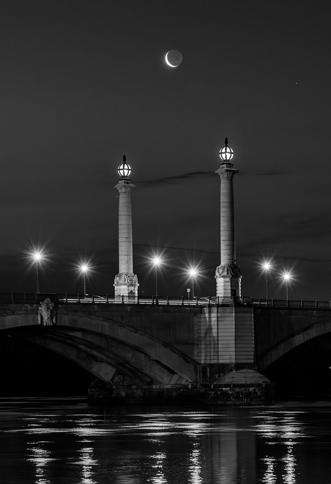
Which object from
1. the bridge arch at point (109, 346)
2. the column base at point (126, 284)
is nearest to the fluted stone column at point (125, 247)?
the column base at point (126, 284)

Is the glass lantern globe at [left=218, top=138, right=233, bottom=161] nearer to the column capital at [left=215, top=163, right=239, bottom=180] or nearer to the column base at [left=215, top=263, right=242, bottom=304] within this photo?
the column capital at [left=215, top=163, right=239, bottom=180]

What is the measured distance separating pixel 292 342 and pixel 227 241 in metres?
12.1

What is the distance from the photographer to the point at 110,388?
119125mm

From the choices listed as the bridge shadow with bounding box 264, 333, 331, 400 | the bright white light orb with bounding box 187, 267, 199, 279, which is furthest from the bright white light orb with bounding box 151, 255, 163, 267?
the bridge shadow with bounding box 264, 333, 331, 400

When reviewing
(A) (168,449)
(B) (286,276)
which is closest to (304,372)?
(B) (286,276)

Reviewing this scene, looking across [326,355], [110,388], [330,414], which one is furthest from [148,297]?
[326,355]

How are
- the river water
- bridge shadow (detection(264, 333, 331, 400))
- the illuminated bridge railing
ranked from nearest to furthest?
the river water → the illuminated bridge railing → bridge shadow (detection(264, 333, 331, 400))

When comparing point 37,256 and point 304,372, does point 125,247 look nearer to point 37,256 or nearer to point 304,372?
point 37,256

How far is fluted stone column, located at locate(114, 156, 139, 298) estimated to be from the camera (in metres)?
116

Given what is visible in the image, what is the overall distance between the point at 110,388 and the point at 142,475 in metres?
74.6

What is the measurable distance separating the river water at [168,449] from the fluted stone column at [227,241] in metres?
25.8

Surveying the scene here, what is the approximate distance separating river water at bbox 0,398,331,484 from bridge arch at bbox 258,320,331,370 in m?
24.2

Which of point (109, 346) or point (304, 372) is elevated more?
point (304, 372)

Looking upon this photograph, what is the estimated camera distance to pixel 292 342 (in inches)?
4589
